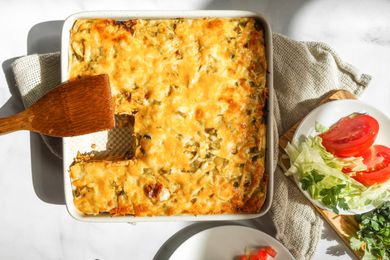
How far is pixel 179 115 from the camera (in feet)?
8.00

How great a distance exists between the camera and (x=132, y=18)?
251 cm

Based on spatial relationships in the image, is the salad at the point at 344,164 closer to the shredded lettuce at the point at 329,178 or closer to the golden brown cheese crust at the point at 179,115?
the shredded lettuce at the point at 329,178

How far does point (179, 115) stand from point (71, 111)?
52 cm

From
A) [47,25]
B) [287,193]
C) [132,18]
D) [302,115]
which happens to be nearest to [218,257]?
[287,193]

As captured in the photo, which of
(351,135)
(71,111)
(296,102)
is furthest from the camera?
(296,102)

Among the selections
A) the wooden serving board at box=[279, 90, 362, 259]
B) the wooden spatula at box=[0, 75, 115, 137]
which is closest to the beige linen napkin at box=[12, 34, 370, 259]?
the wooden serving board at box=[279, 90, 362, 259]

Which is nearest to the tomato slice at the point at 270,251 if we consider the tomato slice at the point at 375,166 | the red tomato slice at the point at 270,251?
the red tomato slice at the point at 270,251

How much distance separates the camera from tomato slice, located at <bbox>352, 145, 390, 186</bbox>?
2723mm

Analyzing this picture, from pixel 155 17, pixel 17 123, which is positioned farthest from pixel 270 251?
pixel 17 123

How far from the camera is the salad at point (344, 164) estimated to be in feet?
8.77

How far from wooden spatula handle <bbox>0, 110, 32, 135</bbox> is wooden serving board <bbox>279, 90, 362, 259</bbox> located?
1.34 m

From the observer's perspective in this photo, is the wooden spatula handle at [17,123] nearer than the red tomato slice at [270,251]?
Yes

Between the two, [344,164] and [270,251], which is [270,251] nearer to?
[270,251]

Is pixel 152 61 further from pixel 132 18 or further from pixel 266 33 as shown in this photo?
pixel 266 33
